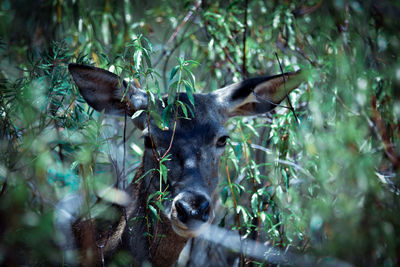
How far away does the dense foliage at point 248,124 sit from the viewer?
3387 mm

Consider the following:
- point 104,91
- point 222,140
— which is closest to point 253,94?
point 222,140

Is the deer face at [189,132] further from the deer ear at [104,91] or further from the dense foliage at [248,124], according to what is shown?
the dense foliage at [248,124]

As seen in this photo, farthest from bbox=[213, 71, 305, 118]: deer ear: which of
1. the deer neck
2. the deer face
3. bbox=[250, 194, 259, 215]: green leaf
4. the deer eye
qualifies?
the deer neck

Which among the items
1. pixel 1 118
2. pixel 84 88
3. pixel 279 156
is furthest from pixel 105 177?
pixel 279 156

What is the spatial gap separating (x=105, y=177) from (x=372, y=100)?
3.38 meters

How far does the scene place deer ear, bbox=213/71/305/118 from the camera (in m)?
4.97

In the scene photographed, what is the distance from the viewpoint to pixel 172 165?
4.24m

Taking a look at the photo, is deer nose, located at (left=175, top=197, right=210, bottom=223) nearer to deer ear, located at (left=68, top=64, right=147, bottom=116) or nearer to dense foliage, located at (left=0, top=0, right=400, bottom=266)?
dense foliage, located at (left=0, top=0, right=400, bottom=266)

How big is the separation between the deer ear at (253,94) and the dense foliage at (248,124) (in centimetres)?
21

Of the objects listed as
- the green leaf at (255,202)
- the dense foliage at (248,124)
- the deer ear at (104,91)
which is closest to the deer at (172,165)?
the deer ear at (104,91)

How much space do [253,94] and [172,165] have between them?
142 centimetres

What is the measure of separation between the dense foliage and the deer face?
21 cm

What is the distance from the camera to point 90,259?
12.9 ft

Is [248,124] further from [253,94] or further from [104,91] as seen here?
[104,91]
